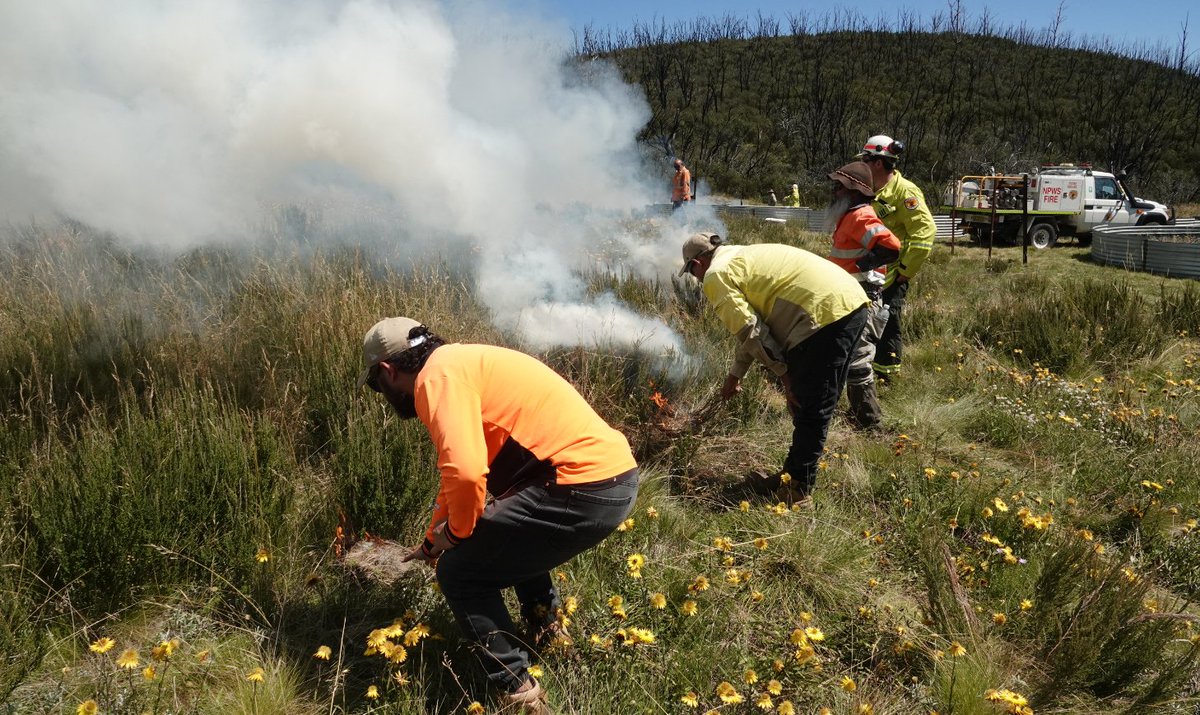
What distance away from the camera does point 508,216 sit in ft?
24.2

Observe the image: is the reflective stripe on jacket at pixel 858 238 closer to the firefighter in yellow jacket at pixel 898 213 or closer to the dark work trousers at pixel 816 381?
the firefighter in yellow jacket at pixel 898 213

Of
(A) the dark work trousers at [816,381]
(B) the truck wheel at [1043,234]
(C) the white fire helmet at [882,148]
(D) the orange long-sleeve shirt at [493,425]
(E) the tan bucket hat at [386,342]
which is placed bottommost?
(B) the truck wheel at [1043,234]

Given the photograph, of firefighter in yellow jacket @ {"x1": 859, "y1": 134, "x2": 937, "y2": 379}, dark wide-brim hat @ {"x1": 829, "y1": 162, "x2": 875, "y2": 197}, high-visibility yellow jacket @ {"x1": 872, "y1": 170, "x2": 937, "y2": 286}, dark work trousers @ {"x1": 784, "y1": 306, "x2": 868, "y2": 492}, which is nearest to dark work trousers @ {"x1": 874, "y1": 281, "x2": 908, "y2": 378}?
firefighter in yellow jacket @ {"x1": 859, "y1": 134, "x2": 937, "y2": 379}

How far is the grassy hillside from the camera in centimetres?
228

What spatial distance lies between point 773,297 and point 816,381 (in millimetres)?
491

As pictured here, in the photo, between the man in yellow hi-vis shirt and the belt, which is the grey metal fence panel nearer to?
the man in yellow hi-vis shirt

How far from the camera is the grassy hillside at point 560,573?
2279 mm

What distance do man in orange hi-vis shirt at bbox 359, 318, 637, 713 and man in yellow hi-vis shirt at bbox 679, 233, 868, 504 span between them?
1.58 m

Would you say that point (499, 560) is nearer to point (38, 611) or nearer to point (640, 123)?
point (38, 611)

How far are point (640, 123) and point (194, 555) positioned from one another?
9.36 metres

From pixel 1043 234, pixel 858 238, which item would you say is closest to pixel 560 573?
pixel 858 238

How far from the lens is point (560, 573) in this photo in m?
2.73

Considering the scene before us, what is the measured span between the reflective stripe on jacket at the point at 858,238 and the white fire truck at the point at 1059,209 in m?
14.5

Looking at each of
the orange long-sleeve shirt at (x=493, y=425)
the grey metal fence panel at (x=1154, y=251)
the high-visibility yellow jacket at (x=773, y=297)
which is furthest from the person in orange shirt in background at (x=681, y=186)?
the orange long-sleeve shirt at (x=493, y=425)
